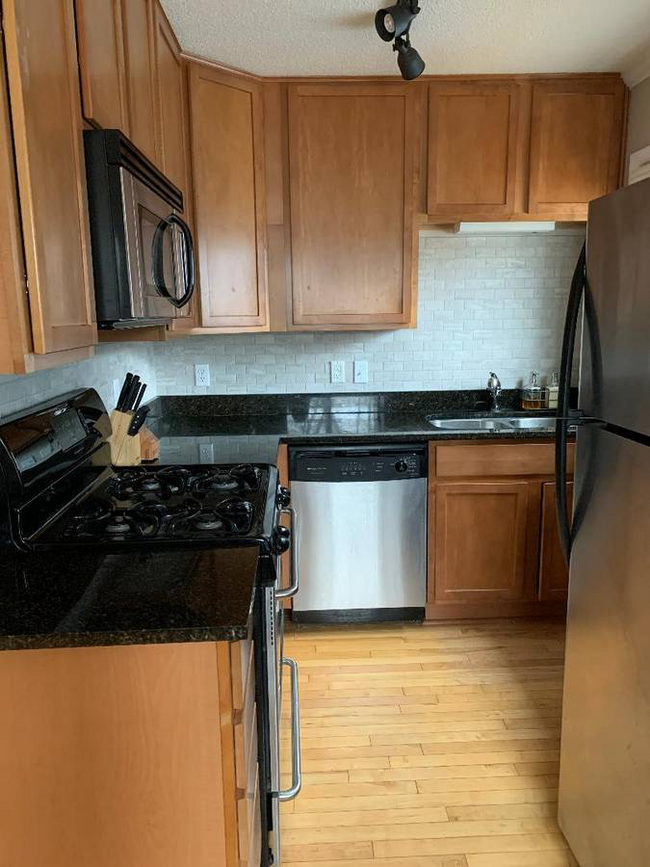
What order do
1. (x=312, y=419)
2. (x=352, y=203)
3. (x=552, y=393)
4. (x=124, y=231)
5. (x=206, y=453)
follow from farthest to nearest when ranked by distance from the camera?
(x=552, y=393) → (x=312, y=419) → (x=352, y=203) → (x=206, y=453) → (x=124, y=231)

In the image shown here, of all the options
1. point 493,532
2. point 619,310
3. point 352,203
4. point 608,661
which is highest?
point 352,203

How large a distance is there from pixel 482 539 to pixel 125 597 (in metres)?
2.03

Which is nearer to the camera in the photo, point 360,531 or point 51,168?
point 51,168

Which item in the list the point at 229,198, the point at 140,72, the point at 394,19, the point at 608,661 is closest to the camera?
the point at 608,661

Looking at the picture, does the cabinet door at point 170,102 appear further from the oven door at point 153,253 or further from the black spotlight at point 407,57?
the black spotlight at point 407,57

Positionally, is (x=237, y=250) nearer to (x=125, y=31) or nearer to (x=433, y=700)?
(x=125, y=31)

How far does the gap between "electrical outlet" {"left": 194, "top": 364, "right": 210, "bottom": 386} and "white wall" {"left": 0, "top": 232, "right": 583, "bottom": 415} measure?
26mm

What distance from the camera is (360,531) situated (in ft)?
9.14

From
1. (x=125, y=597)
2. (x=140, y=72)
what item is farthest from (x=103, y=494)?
(x=140, y=72)

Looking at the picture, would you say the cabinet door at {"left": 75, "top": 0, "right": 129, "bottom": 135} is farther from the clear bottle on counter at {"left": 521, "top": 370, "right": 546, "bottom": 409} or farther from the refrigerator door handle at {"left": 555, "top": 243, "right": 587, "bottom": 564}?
the clear bottle on counter at {"left": 521, "top": 370, "right": 546, "bottom": 409}

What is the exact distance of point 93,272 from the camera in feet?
4.32

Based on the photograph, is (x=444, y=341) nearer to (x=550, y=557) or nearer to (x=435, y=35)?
(x=550, y=557)

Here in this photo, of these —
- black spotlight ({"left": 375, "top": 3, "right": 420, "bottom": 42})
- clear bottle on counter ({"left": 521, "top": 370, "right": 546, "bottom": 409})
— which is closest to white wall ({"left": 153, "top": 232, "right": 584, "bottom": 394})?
clear bottle on counter ({"left": 521, "top": 370, "right": 546, "bottom": 409})

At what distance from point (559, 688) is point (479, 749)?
1.65ft
